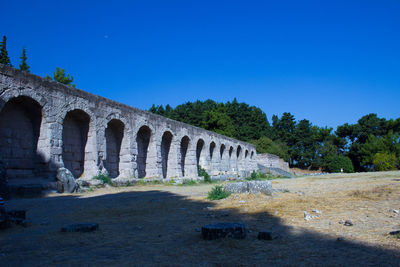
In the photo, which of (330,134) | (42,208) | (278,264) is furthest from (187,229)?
(330,134)

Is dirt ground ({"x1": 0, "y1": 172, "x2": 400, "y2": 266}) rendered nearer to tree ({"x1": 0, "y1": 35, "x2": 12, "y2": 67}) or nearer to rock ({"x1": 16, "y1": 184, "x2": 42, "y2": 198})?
rock ({"x1": 16, "y1": 184, "x2": 42, "y2": 198})

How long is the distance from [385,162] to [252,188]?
31.8 meters

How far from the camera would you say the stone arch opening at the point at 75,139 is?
10.5 metres

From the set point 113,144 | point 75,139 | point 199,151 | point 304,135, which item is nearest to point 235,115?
point 304,135

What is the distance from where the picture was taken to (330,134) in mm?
48969

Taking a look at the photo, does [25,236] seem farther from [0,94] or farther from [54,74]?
[54,74]

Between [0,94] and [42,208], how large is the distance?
405cm

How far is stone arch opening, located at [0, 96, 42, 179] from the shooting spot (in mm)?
8672

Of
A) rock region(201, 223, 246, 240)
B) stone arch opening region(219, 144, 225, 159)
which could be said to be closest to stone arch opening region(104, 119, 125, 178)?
rock region(201, 223, 246, 240)

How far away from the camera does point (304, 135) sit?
49.3 m

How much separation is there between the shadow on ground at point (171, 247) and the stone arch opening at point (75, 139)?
255 inches

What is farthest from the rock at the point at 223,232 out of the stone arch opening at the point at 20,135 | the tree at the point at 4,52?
the tree at the point at 4,52

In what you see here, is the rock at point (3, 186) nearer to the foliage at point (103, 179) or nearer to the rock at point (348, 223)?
the foliage at point (103, 179)

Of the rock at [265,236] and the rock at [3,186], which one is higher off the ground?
the rock at [3,186]
